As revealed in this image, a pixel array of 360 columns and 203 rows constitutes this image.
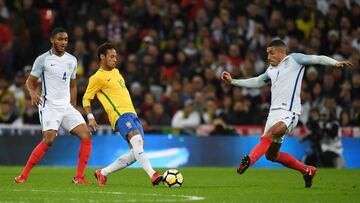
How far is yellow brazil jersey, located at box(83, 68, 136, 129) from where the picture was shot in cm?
1424

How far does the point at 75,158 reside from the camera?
73.8 ft

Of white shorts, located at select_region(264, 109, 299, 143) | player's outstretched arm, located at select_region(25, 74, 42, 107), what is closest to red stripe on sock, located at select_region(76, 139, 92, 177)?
player's outstretched arm, located at select_region(25, 74, 42, 107)

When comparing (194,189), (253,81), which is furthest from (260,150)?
(253,81)

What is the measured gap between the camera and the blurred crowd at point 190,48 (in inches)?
943

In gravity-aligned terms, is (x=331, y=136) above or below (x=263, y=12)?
below

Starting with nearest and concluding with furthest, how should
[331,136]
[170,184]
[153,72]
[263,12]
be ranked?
[170,184], [331,136], [153,72], [263,12]

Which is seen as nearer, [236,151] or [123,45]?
[236,151]

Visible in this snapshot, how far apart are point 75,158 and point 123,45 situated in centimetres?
487

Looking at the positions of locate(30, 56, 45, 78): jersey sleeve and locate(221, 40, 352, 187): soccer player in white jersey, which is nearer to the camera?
locate(221, 40, 352, 187): soccer player in white jersey

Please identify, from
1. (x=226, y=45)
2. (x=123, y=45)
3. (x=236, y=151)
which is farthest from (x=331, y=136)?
(x=123, y=45)

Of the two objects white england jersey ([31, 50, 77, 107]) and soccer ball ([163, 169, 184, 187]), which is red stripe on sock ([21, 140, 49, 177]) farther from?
soccer ball ([163, 169, 184, 187])

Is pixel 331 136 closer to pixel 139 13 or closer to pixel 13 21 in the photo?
pixel 139 13

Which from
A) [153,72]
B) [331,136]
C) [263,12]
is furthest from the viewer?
[263,12]

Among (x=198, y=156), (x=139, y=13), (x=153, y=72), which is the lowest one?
(x=198, y=156)
